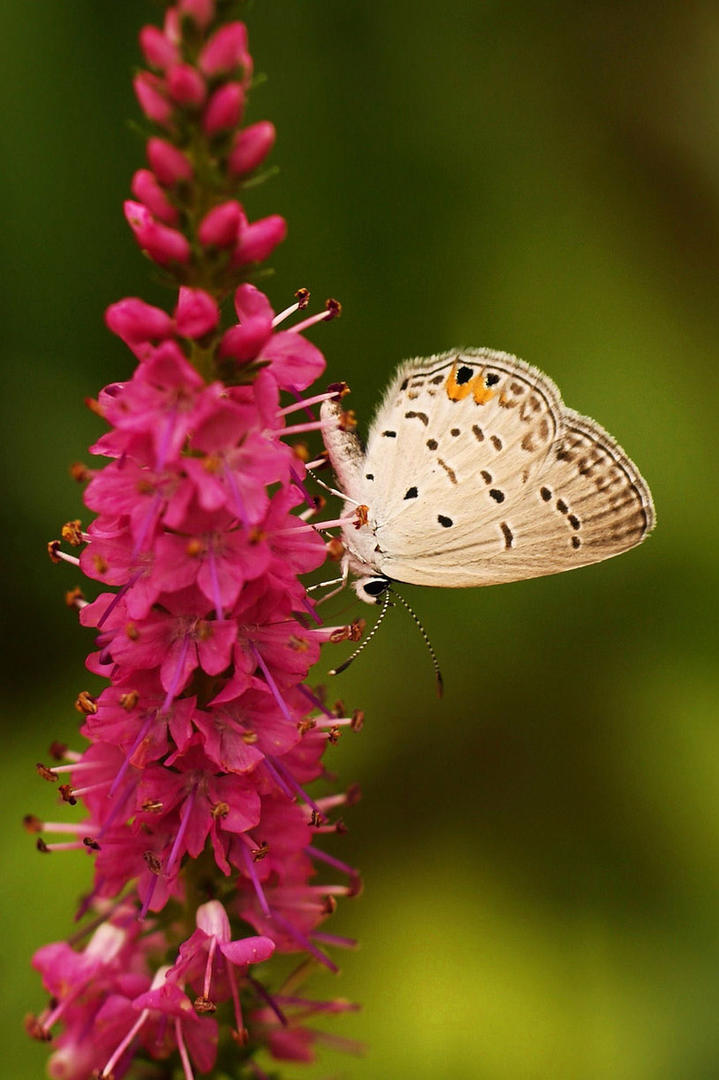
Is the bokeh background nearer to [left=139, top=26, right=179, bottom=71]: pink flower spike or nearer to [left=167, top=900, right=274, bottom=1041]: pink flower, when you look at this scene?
[left=167, top=900, right=274, bottom=1041]: pink flower

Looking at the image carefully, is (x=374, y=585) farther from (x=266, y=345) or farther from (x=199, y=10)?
(x=199, y=10)

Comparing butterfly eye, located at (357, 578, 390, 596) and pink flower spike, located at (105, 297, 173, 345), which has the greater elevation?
pink flower spike, located at (105, 297, 173, 345)

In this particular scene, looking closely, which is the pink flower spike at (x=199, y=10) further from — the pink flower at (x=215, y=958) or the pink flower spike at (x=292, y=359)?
the pink flower at (x=215, y=958)

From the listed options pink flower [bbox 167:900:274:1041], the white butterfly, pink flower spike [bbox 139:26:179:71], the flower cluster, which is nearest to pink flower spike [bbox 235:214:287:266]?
the flower cluster

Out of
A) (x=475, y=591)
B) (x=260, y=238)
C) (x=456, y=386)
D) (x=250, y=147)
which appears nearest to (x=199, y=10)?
(x=250, y=147)

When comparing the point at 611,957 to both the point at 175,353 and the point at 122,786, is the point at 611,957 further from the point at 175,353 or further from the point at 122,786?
the point at 175,353

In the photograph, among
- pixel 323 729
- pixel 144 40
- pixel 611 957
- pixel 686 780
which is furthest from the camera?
pixel 686 780

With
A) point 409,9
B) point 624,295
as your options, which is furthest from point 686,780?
point 409,9

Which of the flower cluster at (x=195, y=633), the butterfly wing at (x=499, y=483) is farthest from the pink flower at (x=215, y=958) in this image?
the butterfly wing at (x=499, y=483)
